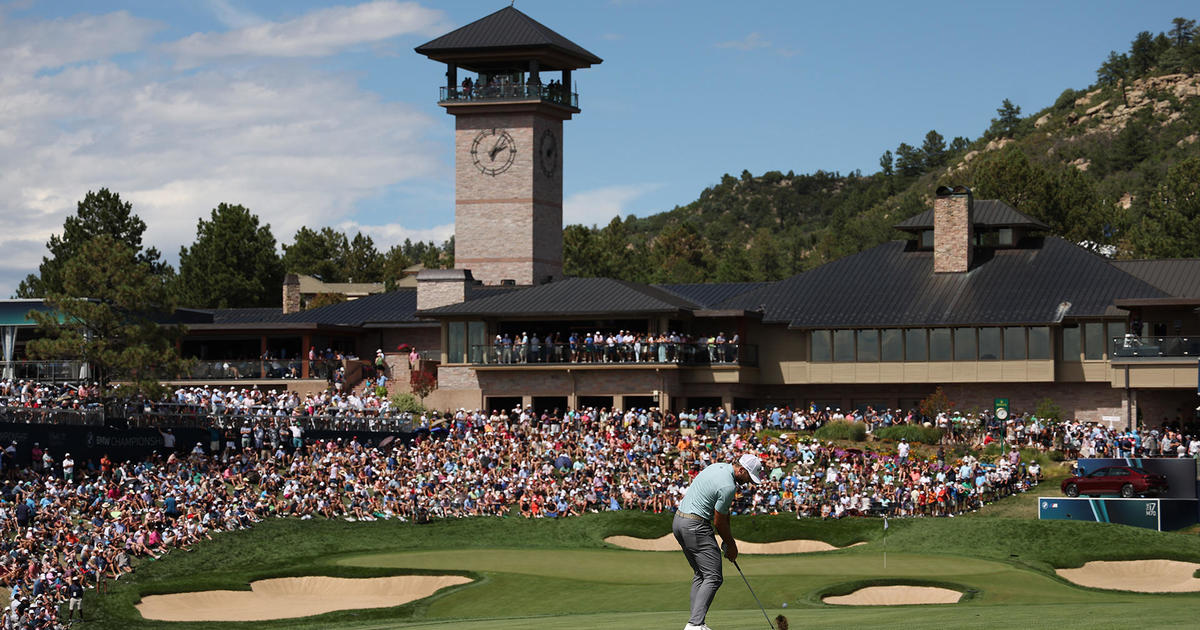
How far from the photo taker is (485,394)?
59656 mm

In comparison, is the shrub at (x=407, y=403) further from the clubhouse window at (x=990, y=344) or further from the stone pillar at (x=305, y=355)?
the clubhouse window at (x=990, y=344)

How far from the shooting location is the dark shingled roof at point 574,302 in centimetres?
5778

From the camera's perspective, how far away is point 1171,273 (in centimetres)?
5697

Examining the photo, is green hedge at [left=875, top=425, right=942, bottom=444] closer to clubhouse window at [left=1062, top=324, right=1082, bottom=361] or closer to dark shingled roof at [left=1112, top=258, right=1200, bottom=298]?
clubhouse window at [left=1062, top=324, right=1082, bottom=361]

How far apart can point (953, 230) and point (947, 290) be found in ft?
8.09

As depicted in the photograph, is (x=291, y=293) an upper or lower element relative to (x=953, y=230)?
lower

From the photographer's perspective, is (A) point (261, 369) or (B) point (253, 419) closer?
(B) point (253, 419)

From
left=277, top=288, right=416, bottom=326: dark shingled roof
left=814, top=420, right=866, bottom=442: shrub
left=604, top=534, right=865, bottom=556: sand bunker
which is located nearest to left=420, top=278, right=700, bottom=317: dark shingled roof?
left=277, top=288, right=416, bottom=326: dark shingled roof

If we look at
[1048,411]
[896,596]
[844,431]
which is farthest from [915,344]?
[896,596]

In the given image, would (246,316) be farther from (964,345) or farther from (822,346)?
(964,345)

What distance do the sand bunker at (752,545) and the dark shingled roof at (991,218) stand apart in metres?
22.5

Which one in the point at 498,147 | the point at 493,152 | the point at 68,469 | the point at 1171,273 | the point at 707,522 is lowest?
the point at 68,469

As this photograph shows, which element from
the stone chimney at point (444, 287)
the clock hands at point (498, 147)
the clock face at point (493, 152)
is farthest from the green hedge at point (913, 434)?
the clock hands at point (498, 147)

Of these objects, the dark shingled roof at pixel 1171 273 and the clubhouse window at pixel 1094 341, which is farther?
the clubhouse window at pixel 1094 341
